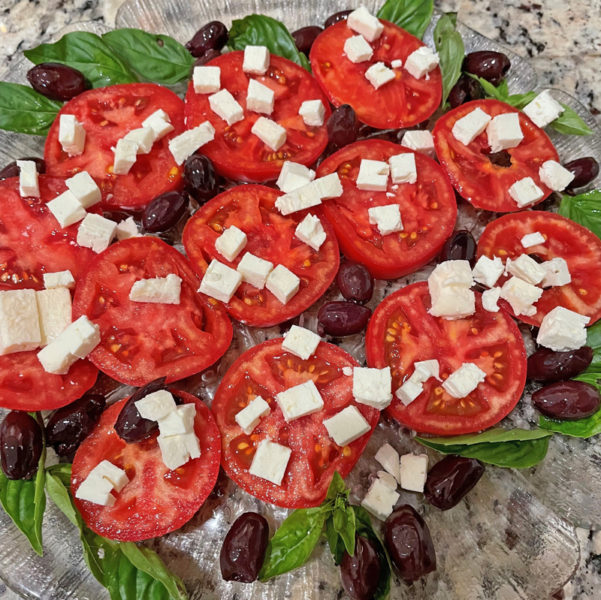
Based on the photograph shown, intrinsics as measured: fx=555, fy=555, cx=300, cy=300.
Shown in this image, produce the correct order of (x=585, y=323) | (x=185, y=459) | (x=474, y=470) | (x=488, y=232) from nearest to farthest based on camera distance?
(x=185, y=459)
(x=474, y=470)
(x=585, y=323)
(x=488, y=232)

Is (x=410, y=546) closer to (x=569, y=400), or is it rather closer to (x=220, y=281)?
(x=569, y=400)

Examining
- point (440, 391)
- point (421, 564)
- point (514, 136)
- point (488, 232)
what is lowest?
point (421, 564)

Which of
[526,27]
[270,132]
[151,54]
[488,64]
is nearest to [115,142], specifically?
[151,54]

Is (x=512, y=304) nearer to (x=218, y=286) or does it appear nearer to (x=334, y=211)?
(x=334, y=211)

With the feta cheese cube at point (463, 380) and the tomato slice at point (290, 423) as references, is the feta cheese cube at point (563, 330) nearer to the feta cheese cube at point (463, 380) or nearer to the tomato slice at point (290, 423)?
the feta cheese cube at point (463, 380)

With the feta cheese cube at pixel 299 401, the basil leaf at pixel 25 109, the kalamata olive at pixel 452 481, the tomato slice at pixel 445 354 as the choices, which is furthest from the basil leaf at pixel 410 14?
the kalamata olive at pixel 452 481

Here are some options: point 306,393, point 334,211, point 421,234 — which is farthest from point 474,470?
point 334,211
